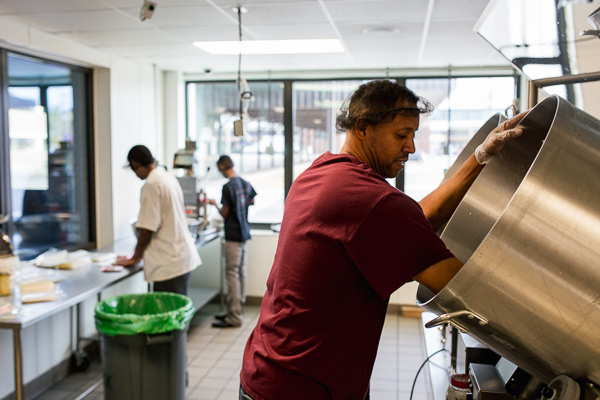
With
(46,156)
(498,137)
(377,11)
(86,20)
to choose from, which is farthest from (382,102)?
(46,156)

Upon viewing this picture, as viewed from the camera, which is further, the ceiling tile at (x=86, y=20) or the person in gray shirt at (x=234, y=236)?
the person in gray shirt at (x=234, y=236)

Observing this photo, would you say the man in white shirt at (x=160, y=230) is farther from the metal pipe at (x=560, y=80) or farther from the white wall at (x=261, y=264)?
the metal pipe at (x=560, y=80)

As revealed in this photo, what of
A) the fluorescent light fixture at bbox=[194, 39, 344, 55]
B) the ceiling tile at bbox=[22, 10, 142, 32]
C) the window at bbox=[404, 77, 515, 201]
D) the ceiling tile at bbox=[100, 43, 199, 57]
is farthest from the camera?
the window at bbox=[404, 77, 515, 201]

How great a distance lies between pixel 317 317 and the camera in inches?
40.5

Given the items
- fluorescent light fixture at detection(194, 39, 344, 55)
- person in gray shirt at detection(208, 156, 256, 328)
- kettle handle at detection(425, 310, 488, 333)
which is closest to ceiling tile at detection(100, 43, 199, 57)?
fluorescent light fixture at detection(194, 39, 344, 55)

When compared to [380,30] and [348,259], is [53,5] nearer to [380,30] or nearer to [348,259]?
[380,30]

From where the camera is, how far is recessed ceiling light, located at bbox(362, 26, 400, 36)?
3.10 m

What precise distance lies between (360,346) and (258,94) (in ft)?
13.8

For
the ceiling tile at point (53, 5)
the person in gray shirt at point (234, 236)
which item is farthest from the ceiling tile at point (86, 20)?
the person in gray shirt at point (234, 236)

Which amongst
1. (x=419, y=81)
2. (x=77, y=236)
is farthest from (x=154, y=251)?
(x=419, y=81)

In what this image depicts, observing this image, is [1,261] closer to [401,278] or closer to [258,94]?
[401,278]

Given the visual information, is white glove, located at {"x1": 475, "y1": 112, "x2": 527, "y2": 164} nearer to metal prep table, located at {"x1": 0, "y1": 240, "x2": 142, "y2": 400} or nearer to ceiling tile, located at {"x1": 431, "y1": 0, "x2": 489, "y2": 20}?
ceiling tile, located at {"x1": 431, "y1": 0, "x2": 489, "y2": 20}

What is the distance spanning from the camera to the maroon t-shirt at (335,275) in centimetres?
92

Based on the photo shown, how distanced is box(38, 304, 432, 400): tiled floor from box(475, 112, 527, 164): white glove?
1974mm
